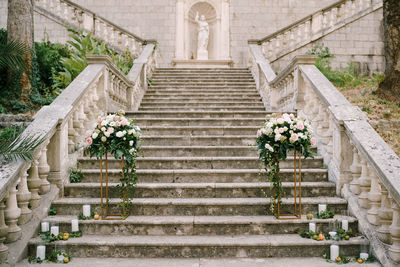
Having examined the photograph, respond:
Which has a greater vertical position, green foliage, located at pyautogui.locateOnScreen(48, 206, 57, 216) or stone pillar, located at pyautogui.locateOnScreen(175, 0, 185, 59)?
stone pillar, located at pyautogui.locateOnScreen(175, 0, 185, 59)

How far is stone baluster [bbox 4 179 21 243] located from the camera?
346cm

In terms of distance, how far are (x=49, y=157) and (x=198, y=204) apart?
2.03 meters

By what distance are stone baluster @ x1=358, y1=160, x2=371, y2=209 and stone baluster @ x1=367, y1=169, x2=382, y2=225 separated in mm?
177

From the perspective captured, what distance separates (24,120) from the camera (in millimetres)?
5961

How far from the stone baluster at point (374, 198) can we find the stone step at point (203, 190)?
2.69 feet

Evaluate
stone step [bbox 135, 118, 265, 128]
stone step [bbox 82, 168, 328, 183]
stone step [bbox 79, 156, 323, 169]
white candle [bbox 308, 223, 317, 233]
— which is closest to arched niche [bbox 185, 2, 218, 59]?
stone step [bbox 135, 118, 265, 128]

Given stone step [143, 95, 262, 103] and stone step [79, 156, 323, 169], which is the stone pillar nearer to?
stone step [143, 95, 262, 103]

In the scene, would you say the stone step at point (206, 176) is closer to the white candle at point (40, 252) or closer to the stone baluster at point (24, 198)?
the stone baluster at point (24, 198)

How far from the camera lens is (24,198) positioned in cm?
372

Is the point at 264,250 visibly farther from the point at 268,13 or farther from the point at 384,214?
the point at 268,13

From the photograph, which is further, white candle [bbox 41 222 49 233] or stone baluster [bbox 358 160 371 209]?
stone baluster [bbox 358 160 371 209]

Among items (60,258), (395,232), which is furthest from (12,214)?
(395,232)

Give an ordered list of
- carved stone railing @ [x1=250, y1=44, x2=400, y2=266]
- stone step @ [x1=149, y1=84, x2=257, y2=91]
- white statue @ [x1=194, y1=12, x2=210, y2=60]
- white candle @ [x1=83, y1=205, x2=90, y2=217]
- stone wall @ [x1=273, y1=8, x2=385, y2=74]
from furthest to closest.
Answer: white statue @ [x1=194, y1=12, x2=210, y2=60] → stone wall @ [x1=273, y1=8, x2=385, y2=74] → stone step @ [x1=149, y1=84, x2=257, y2=91] → white candle @ [x1=83, y1=205, x2=90, y2=217] → carved stone railing @ [x1=250, y1=44, x2=400, y2=266]

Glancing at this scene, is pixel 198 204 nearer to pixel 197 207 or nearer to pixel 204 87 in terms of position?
pixel 197 207
